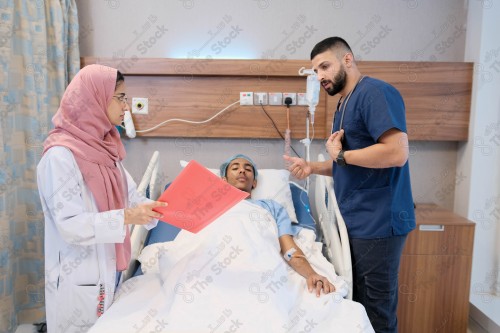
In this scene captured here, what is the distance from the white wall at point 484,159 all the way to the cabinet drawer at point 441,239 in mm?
436

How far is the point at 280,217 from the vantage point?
2061 mm

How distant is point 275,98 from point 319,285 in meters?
1.49

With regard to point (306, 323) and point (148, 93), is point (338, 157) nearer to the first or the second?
point (306, 323)

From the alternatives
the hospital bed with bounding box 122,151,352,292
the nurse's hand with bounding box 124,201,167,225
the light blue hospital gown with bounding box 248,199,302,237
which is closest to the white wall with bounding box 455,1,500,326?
the hospital bed with bounding box 122,151,352,292

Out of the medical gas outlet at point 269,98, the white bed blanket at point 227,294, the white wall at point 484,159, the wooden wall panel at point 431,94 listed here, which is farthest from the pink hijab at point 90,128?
the white wall at point 484,159

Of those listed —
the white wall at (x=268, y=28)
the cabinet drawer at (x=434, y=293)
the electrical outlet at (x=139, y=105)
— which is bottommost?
the cabinet drawer at (x=434, y=293)

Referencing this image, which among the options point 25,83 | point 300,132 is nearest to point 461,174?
point 300,132

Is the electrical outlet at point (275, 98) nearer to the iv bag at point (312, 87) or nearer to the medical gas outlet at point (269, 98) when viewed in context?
the medical gas outlet at point (269, 98)

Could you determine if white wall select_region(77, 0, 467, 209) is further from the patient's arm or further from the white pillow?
the patient's arm

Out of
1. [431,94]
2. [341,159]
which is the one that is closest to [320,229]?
[341,159]

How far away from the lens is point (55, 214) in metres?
1.30

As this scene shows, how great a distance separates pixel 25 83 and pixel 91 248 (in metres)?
1.31

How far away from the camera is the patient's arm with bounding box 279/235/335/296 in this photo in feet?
5.16

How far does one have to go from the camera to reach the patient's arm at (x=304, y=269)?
1.57 m
